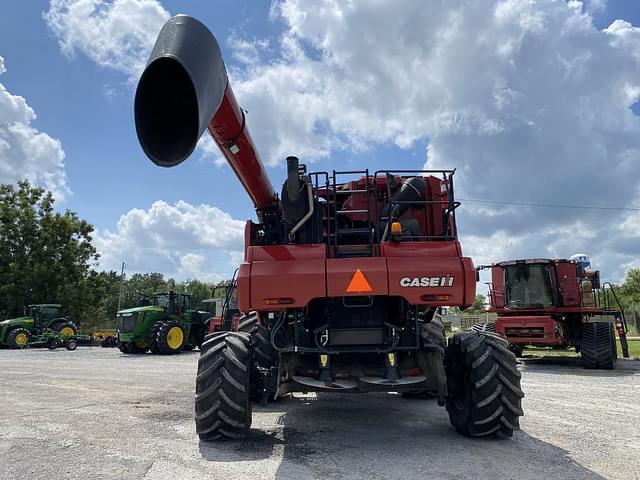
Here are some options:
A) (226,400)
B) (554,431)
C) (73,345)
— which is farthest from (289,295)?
(73,345)

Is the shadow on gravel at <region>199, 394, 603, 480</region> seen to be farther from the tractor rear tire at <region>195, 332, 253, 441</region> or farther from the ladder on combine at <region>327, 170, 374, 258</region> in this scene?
the ladder on combine at <region>327, 170, 374, 258</region>

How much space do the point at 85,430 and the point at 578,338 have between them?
13001 millimetres

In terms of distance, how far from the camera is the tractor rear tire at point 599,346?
12688 mm

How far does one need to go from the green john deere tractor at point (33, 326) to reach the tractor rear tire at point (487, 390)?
83.1 ft

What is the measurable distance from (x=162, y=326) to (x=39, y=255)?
22.9 m

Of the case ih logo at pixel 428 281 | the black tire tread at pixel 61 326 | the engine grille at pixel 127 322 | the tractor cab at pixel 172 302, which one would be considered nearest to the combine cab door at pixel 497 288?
the case ih logo at pixel 428 281

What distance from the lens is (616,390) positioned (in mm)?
9312

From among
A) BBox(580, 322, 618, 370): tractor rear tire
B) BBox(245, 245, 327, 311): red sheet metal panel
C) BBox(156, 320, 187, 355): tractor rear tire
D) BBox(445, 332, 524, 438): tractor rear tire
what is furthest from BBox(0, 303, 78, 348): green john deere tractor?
BBox(445, 332, 524, 438): tractor rear tire

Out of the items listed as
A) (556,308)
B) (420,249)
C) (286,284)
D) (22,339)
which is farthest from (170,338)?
(420,249)

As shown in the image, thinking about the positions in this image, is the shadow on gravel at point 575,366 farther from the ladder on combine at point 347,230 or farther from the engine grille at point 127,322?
the engine grille at point 127,322

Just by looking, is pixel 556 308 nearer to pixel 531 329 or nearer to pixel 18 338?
pixel 531 329

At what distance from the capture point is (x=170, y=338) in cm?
2073

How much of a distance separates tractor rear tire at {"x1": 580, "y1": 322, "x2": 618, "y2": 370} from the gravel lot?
369 centimetres

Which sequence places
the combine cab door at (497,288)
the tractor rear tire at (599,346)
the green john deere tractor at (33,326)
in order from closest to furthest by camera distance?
the tractor rear tire at (599,346) → the combine cab door at (497,288) → the green john deere tractor at (33,326)
